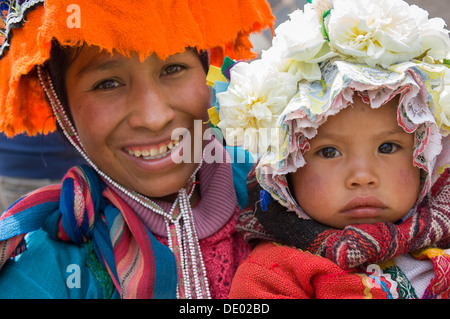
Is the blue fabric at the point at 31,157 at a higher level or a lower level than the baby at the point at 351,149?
higher

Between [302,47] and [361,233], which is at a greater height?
[302,47]

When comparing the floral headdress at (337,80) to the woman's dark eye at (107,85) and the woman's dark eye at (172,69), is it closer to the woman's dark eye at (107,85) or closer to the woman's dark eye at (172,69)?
the woman's dark eye at (172,69)

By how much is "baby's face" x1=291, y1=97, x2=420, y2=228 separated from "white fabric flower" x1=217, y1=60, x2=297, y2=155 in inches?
5.9

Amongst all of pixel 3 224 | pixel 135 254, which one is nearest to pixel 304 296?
pixel 135 254

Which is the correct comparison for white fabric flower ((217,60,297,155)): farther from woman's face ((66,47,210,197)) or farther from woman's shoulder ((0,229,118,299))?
woman's shoulder ((0,229,118,299))

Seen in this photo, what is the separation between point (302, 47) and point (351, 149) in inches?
13.2

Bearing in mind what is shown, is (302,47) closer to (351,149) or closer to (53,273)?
(351,149)

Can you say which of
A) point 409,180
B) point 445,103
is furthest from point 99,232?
point 445,103

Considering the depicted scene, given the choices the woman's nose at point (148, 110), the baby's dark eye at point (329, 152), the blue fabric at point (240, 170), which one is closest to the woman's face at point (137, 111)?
the woman's nose at point (148, 110)

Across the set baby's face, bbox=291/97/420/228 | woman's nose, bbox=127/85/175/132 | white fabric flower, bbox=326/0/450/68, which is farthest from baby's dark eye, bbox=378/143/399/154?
woman's nose, bbox=127/85/175/132

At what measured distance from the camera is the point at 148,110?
1562 mm

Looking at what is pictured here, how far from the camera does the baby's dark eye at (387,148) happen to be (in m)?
1.50

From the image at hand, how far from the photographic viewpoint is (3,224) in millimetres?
1501
